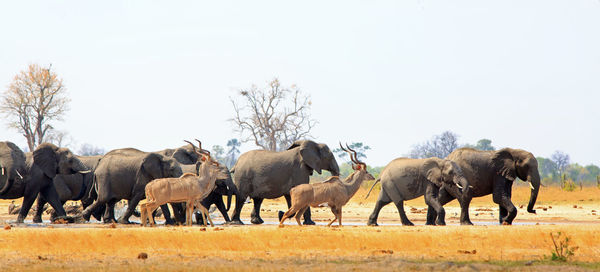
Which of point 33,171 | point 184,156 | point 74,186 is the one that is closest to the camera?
point 33,171

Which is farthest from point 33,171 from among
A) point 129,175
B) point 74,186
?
point 74,186

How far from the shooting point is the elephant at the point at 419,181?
24.0m

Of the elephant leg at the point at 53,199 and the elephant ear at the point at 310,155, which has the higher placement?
the elephant ear at the point at 310,155

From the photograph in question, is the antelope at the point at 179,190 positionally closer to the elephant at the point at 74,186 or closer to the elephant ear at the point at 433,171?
the elephant ear at the point at 433,171

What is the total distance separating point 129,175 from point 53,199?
2873mm

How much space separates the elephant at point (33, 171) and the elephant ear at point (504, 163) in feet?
40.1

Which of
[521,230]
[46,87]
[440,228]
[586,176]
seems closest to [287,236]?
[440,228]

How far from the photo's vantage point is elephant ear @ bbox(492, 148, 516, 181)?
84.7 ft

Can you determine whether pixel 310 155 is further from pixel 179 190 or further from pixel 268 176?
pixel 179 190

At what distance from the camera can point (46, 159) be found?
90.5 ft

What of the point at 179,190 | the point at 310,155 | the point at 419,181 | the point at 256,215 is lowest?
the point at 256,215

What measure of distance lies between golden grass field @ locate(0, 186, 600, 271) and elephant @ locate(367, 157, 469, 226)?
313cm

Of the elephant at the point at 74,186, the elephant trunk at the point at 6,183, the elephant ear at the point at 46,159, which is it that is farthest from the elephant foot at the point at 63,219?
the elephant at the point at 74,186

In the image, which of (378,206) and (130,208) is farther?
(130,208)
